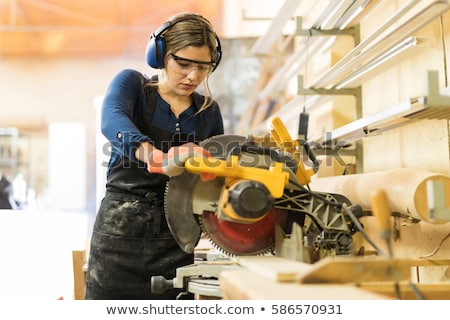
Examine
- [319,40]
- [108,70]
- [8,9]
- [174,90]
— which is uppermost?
[8,9]

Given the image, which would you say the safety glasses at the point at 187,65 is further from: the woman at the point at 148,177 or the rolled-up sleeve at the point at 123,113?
the rolled-up sleeve at the point at 123,113

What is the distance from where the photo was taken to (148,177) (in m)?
1.40

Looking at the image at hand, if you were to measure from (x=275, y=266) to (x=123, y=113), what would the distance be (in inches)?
20.9

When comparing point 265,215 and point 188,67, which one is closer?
point 265,215

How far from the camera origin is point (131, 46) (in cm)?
618

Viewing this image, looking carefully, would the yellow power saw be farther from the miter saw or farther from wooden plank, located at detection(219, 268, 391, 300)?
wooden plank, located at detection(219, 268, 391, 300)

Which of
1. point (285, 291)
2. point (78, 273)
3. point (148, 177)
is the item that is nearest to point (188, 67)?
point (148, 177)

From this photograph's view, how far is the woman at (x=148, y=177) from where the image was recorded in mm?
1326

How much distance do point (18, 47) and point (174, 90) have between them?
5433 millimetres

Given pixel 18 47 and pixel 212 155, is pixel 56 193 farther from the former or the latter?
pixel 212 155

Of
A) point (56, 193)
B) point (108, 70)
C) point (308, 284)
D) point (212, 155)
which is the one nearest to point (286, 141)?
point (212, 155)

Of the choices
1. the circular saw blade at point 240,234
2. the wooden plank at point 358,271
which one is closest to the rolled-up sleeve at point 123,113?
the circular saw blade at point 240,234

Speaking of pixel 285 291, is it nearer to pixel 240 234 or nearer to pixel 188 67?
pixel 240 234

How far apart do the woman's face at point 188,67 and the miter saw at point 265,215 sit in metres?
0.27
